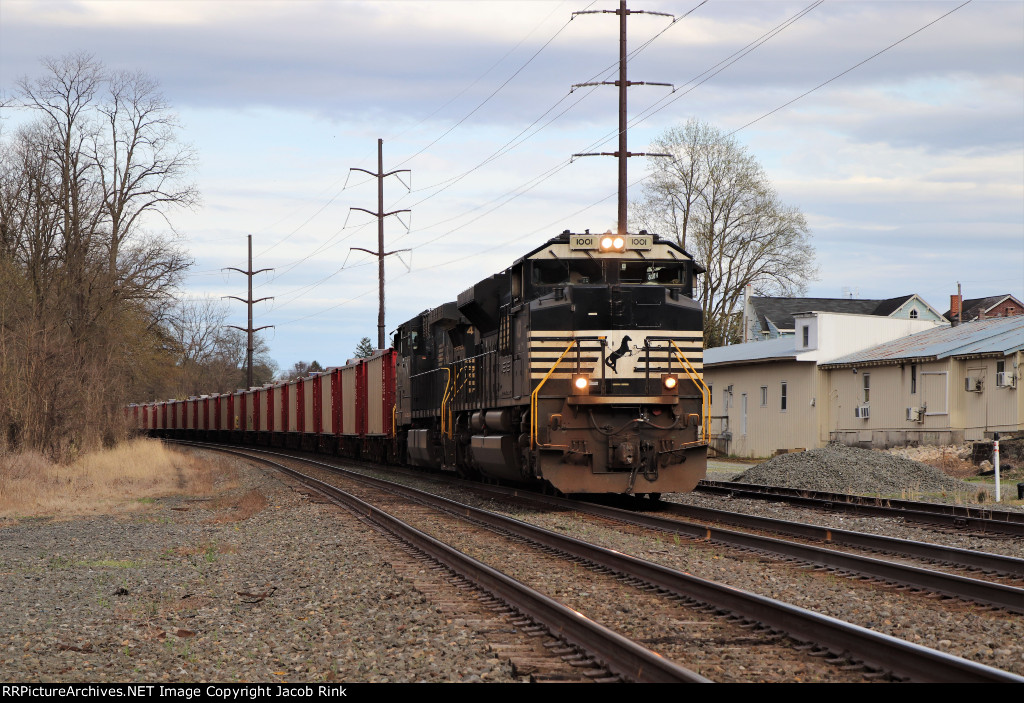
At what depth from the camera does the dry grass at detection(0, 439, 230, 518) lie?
16750 mm

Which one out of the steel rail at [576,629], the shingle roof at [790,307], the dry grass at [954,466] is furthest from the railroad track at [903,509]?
the shingle roof at [790,307]

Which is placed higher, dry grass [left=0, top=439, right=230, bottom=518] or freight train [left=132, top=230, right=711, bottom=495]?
freight train [left=132, top=230, right=711, bottom=495]

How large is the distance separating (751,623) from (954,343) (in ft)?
88.3

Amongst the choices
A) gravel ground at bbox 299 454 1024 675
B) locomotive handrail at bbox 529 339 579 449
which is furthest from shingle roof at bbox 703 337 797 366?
gravel ground at bbox 299 454 1024 675

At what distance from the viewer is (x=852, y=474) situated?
18.8m

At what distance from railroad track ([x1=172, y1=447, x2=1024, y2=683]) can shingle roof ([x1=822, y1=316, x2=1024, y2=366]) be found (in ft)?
72.6

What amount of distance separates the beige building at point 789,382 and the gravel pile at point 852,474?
44.7 feet

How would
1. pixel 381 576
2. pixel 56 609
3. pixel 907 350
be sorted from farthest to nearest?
pixel 907 350, pixel 381 576, pixel 56 609

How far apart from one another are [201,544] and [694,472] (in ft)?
21.6

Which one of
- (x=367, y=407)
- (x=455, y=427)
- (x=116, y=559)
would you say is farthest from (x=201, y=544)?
(x=367, y=407)

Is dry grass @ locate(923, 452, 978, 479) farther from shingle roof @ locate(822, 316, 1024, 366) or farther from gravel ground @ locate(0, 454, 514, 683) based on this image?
gravel ground @ locate(0, 454, 514, 683)

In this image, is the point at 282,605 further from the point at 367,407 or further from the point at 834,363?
the point at 834,363

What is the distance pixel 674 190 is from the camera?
50.9 m

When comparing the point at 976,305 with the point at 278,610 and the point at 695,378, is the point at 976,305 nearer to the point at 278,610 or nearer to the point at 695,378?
the point at 695,378
